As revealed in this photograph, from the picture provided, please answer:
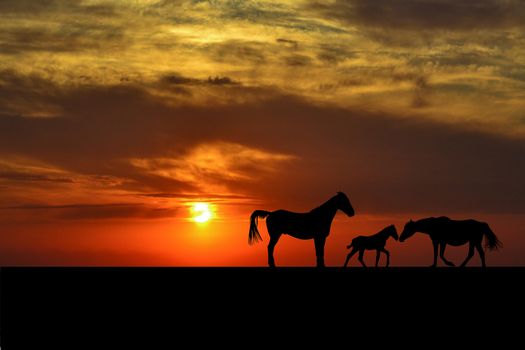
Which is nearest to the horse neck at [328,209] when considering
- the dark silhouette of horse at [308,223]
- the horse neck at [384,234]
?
the dark silhouette of horse at [308,223]

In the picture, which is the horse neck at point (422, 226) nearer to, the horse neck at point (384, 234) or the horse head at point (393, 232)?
the horse head at point (393, 232)

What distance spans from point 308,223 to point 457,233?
7.07m

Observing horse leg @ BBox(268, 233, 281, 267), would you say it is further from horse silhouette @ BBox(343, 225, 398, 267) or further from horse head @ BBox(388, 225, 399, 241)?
horse head @ BBox(388, 225, 399, 241)

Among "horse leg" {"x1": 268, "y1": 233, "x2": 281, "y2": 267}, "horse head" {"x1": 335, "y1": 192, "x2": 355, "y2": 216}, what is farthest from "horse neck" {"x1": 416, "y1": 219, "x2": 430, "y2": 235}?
"horse leg" {"x1": 268, "y1": 233, "x2": 281, "y2": 267}

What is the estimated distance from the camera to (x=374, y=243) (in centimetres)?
3353

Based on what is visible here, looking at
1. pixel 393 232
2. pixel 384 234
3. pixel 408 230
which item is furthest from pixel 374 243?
pixel 408 230

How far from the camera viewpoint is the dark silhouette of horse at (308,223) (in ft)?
93.0
